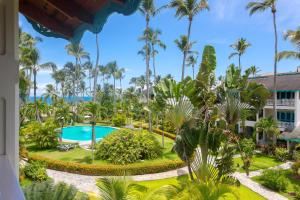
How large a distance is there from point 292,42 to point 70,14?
2222 cm

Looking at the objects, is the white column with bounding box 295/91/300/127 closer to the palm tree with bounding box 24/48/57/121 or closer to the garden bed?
the garden bed

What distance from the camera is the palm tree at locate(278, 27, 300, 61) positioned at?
19.6m

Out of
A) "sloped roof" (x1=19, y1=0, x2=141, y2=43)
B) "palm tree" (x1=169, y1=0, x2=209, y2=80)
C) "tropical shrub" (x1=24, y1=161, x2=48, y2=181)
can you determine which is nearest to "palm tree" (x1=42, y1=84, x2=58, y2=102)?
"palm tree" (x1=169, y1=0, x2=209, y2=80)

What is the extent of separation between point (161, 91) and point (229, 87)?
430 centimetres

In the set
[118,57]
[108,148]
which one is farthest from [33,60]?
[118,57]

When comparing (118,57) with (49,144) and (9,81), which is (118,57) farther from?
(9,81)

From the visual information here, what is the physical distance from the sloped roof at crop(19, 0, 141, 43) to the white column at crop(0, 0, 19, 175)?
1.05 feet

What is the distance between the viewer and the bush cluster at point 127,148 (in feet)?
55.4

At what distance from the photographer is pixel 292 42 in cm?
2011

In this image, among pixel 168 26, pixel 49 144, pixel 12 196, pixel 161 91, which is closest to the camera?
pixel 12 196

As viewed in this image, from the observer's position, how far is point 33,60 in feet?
98.7

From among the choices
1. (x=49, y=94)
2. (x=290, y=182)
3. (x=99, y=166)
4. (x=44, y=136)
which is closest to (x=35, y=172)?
(x=99, y=166)

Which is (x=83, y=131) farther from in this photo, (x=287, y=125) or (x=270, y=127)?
(x=287, y=125)

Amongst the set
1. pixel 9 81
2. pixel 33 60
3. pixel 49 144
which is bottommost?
pixel 49 144
